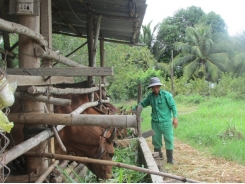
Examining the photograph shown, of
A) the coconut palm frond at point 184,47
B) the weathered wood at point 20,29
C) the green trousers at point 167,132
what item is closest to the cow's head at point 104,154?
the weathered wood at point 20,29

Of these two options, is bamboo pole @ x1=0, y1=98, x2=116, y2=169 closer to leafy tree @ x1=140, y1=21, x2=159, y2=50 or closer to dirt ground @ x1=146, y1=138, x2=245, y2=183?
dirt ground @ x1=146, y1=138, x2=245, y2=183

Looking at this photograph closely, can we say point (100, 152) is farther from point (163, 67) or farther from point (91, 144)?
point (163, 67)

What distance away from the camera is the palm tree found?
27.2 metres

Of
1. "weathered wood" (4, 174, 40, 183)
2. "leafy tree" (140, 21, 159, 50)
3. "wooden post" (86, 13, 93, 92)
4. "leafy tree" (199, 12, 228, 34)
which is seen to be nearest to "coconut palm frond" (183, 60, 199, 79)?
"leafy tree" (140, 21, 159, 50)

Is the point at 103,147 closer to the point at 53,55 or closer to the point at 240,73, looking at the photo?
the point at 53,55

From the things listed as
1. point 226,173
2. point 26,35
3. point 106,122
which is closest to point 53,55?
point 26,35

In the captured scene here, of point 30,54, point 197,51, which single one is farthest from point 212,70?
point 30,54

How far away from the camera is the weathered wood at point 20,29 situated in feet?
7.39

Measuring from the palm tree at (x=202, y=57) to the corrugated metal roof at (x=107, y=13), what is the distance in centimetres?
2024

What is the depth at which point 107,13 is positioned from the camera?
577 cm

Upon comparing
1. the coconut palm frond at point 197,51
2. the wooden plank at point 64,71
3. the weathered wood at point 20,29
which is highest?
the coconut palm frond at point 197,51

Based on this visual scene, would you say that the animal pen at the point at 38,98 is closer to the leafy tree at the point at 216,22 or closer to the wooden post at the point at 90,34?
the wooden post at the point at 90,34

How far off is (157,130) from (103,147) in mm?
2194

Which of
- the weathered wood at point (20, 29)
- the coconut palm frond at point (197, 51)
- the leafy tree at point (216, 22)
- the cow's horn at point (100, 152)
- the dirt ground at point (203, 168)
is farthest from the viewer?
the leafy tree at point (216, 22)
